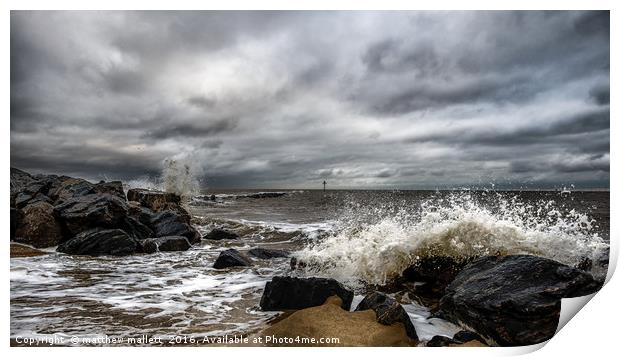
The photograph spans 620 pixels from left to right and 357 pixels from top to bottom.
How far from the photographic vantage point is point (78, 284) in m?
4.79

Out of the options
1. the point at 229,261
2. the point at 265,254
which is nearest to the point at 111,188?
the point at 265,254

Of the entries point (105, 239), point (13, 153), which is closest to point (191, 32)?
point (13, 153)

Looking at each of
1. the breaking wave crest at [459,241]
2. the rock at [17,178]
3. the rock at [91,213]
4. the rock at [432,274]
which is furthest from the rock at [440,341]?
the rock at [91,213]

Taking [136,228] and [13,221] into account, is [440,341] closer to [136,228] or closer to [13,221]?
[136,228]

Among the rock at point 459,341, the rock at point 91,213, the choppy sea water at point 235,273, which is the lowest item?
the rock at point 459,341

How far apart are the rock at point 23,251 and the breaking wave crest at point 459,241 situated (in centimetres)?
438

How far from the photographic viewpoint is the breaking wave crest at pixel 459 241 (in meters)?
4.68

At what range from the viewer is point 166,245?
7.38 metres

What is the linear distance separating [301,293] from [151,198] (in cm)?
959

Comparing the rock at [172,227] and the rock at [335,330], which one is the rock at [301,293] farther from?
the rock at [172,227]

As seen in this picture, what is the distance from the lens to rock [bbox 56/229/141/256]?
6605 millimetres

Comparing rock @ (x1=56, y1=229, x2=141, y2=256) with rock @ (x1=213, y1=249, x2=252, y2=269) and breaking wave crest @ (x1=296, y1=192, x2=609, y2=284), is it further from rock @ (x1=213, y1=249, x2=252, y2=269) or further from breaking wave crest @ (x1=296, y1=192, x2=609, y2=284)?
breaking wave crest @ (x1=296, y1=192, x2=609, y2=284)
